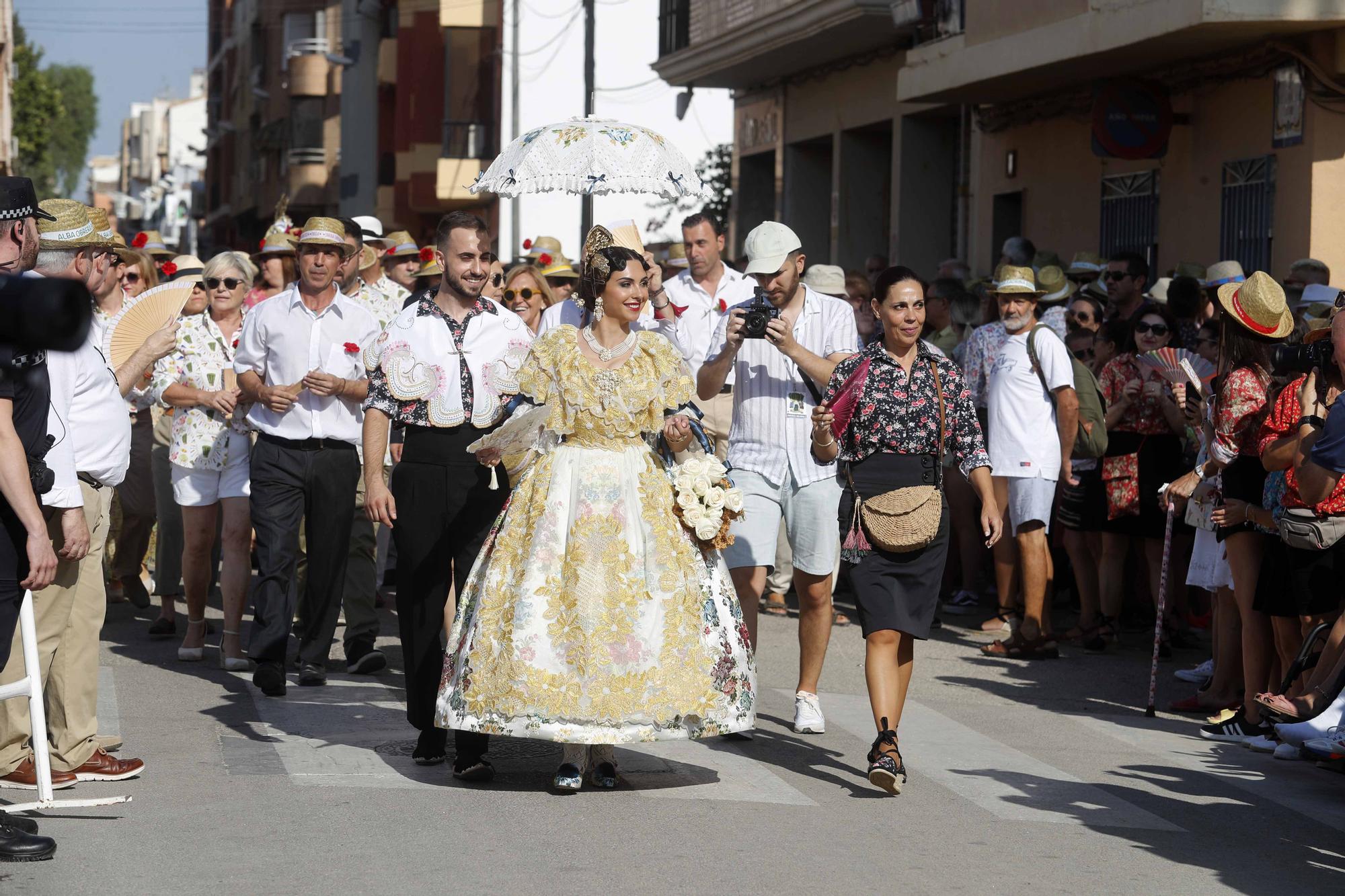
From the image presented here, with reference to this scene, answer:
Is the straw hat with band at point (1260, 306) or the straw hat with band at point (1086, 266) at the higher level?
the straw hat with band at point (1086, 266)

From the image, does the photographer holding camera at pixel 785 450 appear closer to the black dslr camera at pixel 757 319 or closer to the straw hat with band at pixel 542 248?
the black dslr camera at pixel 757 319

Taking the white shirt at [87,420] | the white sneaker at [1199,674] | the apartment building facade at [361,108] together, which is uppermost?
the apartment building facade at [361,108]

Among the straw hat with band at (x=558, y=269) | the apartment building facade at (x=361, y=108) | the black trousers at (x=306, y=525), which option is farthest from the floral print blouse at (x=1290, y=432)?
the apartment building facade at (x=361, y=108)

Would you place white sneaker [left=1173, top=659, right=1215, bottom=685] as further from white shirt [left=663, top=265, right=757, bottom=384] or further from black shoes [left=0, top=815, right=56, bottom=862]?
black shoes [left=0, top=815, right=56, bottom=862]

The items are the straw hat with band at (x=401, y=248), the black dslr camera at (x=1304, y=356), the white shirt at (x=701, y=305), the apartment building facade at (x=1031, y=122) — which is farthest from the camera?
the straw hat with band at (x=401, y=248)

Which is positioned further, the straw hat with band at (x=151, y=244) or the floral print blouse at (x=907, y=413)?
the straw hat with band at (x=151, y=244)

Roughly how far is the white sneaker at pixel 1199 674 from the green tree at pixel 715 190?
20.3 meters

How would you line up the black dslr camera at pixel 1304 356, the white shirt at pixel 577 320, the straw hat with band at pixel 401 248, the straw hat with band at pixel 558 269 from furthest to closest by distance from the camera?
the straw hat with band at pixel 401 248 → the straw hat with band at pixel 558 269 → the white shirt at pixel 577 320 → the black dslr camera at pixel 1304 356

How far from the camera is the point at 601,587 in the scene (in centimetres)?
704

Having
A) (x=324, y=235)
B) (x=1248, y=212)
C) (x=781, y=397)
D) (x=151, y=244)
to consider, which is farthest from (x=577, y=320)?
(x=1248, y=212)

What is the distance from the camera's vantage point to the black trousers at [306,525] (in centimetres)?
968

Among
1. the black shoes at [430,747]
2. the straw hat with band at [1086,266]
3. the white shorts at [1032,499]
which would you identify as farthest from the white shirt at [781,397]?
the straw hat with band at [1086,266]

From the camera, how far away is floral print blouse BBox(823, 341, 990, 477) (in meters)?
7.79

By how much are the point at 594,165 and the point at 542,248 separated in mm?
5165
